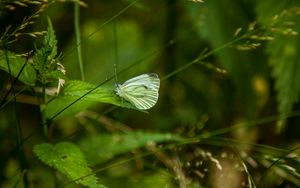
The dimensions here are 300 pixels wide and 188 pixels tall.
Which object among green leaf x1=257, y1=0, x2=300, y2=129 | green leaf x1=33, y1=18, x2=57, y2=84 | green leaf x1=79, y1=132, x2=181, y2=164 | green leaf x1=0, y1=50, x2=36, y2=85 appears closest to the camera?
green leaf x1=33, y1=18, x2=57, y2=84

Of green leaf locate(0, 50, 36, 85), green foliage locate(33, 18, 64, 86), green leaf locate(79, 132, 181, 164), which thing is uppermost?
green foliage locate(33, 18, 64, 86)

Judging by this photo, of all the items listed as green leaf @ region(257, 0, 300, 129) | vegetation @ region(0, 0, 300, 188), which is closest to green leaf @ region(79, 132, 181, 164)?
vegetation @ region(0, 0, 300, 188)

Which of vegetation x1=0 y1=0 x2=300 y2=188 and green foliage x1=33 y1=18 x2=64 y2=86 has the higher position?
green foliage x1=33 y1=18 x2=64 y2=86

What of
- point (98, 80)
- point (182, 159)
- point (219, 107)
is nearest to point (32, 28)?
point (98, 80)

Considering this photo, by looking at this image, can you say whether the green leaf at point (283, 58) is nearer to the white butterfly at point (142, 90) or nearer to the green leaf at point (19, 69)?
the white butterfly at point (142, 90)

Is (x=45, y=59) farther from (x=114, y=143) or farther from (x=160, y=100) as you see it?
(x=160, y=100)

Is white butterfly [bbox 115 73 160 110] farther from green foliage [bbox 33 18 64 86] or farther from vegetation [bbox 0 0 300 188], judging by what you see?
green foliage [bbox 33 18 64 86]

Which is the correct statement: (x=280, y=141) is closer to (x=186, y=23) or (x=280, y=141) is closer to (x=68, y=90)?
(x=186, y=23)

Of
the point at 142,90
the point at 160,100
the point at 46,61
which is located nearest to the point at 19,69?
the point at 46,61
